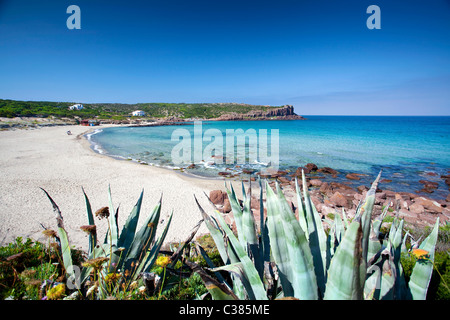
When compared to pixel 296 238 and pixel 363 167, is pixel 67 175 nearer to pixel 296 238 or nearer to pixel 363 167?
pixel 296 238

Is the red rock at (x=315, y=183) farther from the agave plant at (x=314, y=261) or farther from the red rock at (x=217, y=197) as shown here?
the agave plant at (x=314, y=261)

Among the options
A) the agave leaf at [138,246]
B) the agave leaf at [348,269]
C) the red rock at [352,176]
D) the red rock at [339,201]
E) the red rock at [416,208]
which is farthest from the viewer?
the red rock at [352,176]

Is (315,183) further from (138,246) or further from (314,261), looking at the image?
(138,246)

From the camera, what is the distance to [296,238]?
1320 mm

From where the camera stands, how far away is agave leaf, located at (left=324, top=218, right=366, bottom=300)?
3.27 ft

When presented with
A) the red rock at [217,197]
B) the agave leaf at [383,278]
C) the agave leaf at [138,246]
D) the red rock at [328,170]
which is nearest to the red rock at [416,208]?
the red rock at [328,170]

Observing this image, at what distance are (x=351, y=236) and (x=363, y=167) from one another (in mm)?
22071

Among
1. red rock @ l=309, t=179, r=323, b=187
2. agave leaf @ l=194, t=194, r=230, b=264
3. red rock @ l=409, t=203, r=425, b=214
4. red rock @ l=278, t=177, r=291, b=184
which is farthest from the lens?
red rock @ l=278, t=177, r=291, b=184

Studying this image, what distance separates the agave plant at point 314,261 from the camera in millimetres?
1105

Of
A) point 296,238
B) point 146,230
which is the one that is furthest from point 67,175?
point 296,238

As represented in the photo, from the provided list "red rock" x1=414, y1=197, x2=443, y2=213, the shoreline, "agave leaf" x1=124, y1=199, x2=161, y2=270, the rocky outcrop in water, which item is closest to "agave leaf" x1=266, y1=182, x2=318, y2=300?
"agave leaf" x1=124, y1=199, x2=161, y2=270

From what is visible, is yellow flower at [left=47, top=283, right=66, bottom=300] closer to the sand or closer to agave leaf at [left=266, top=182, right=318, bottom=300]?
agave leaf at [left=266, top=182, right=318, bottom=300]

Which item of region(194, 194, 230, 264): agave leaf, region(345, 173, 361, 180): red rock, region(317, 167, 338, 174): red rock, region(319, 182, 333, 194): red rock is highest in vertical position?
region(194, 194, 230, 264): agave leaf
